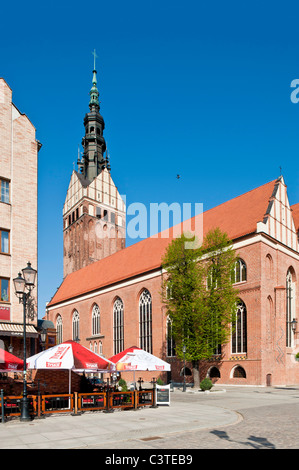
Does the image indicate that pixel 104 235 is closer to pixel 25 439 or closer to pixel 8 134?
pixel 8 134

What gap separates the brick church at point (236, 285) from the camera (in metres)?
30.0

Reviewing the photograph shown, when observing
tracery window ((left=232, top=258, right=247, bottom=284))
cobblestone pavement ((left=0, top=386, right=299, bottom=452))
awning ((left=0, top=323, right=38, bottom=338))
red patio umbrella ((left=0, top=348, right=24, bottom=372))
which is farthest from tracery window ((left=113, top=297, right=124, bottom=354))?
red patio umbrella ((left=0, top=348, right=24, bottom=372))

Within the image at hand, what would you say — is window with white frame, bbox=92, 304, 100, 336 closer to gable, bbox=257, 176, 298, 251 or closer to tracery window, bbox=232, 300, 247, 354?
tracery window, bbox=232, 300, 247, 354

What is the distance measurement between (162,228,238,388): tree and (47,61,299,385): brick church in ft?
5.21

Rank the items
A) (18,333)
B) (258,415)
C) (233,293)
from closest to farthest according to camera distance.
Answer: (258,415) < (18,333) < (233,293)

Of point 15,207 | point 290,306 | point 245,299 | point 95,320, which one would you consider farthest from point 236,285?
point 95,320

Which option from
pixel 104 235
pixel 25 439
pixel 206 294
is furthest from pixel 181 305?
pixel 104 235

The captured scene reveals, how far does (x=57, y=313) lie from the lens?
192 feet

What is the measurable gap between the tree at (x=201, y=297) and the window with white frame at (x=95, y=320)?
19747 millimetres

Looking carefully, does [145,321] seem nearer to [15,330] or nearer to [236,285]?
[236,285]

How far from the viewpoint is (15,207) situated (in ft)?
65.1

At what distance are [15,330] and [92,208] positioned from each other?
48275mm

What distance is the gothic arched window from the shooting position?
132 feet

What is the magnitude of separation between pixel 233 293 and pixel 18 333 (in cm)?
1655
